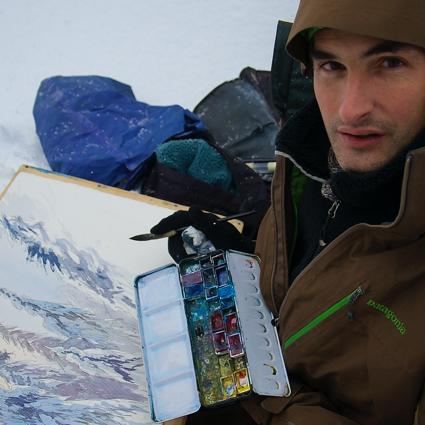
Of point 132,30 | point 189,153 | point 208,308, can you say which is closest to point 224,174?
point 189,153

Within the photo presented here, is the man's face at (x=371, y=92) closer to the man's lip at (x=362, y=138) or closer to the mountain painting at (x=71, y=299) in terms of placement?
the man's lip at (x=362, y=138)

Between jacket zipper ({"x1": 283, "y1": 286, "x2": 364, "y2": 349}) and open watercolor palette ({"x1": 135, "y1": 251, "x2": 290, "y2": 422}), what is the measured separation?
0.04 m

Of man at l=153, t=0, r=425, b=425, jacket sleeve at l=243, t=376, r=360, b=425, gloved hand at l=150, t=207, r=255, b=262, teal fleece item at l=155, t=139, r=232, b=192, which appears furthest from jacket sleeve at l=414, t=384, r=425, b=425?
teal fleece item at l=155, t=139, r=232, b=192

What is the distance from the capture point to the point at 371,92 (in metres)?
0.76

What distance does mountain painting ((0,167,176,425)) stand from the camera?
3.29 feet

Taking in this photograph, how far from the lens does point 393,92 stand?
2.43 feet

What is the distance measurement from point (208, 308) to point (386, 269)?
351 mm

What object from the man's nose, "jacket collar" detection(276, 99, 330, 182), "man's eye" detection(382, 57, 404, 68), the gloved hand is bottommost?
the gloved hand

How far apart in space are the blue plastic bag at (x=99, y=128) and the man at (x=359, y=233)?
2.44 ft

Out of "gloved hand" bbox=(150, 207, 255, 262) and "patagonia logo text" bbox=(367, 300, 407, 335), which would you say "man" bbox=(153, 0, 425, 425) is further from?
"gloved hand" bbox=(150, 207, 255, 262)

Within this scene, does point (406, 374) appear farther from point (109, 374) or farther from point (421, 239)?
point (109, 374)

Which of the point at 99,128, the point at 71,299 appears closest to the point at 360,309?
the point at 71,299

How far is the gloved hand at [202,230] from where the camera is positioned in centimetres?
115

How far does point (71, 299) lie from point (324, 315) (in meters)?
0.59
